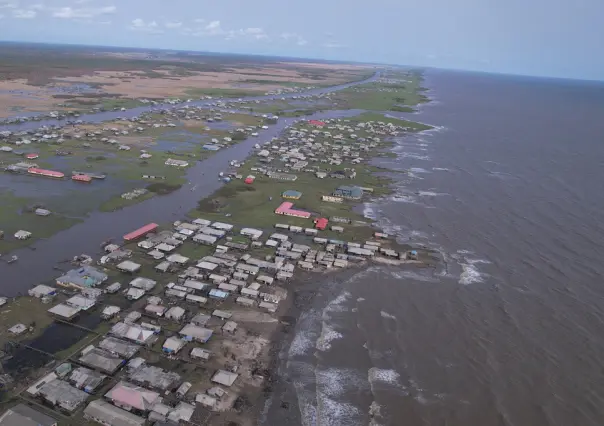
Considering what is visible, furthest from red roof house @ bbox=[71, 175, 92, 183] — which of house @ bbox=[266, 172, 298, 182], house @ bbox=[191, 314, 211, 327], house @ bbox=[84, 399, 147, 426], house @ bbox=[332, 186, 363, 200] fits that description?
house @ bbox=[84, 399, 147, 426]

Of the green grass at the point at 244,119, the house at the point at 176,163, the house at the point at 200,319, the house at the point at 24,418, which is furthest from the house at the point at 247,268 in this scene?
the green grass at the point at 244,119

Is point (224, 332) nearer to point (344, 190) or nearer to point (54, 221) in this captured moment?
point (54, 221)

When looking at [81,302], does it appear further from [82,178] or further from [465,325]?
[465,325]

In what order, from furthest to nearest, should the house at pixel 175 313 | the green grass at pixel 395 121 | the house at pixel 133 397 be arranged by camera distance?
1. the green grass at pixel 395 121
2. the house at pixel 175 313
3. the house at pixel 133 397

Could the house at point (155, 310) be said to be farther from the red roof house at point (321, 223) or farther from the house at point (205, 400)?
the red roof house at point (321, 223)

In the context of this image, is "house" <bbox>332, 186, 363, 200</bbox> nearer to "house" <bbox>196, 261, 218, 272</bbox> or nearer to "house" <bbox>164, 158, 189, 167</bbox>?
"house" <bbox>196, 261, 218, 272</bbox>

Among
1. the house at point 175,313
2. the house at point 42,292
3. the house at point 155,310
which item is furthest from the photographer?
the house at point 42,292

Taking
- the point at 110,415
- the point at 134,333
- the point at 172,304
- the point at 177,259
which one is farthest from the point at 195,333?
the point at 177,259
